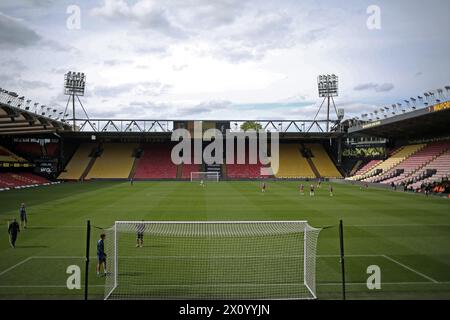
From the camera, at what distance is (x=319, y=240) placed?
54.8 ft

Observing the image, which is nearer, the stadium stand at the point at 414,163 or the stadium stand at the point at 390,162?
the stadium stand at the point at 414,163

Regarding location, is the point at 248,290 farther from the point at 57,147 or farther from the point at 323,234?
the point at 57,147

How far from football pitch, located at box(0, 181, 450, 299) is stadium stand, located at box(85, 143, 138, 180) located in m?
30.9

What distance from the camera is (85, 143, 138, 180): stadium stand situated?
62487 millimetres

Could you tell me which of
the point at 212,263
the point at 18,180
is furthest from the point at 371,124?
the point at 18,180

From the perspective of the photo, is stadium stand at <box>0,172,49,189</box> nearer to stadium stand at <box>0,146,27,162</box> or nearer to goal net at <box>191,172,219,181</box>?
stadium stand at <box>0,146,27,162</box>

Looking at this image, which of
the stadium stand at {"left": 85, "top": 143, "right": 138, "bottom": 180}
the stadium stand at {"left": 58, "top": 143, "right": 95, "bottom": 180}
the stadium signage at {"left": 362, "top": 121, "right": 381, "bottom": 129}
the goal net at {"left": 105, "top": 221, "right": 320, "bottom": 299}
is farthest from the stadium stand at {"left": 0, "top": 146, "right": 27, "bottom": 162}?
the stadium signage at {"left": 362, "top": 121, "right": 381, "bottom": 129}

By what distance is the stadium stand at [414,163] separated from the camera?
44.4 metres

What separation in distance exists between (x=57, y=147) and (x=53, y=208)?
42699mm

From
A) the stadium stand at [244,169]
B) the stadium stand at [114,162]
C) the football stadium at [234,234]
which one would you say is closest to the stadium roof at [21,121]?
the football stadium at [234,234]

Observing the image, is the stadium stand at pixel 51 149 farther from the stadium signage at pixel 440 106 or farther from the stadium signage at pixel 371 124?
the stadium signage at pixel 440 106

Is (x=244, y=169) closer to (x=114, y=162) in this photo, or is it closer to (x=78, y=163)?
(x=114, y=162)

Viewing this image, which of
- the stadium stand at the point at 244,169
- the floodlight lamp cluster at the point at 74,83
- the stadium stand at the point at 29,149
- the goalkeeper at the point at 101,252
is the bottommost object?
the goalkeeper at the point at 101,252

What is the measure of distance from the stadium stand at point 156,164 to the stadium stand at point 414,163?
34.7m
